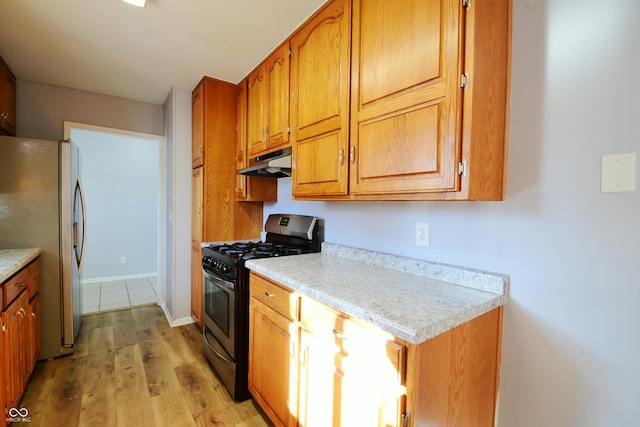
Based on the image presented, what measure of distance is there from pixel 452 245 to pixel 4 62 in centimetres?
362

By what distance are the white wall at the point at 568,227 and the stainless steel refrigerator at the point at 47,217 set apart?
289cm

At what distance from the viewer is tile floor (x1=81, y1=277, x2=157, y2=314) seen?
3436 millimetres

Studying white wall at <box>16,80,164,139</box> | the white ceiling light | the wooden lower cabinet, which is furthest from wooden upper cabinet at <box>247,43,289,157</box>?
white wall at <box>16,80,164,139</box>

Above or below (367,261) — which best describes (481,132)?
above

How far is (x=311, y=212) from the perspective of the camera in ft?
7.36

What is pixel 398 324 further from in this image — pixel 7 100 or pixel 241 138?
pixel 7 100

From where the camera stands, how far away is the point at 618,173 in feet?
2.90

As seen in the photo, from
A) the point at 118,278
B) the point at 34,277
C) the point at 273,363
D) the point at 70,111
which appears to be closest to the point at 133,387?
the point at 34,277

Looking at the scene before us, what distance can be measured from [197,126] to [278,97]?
1.15 m

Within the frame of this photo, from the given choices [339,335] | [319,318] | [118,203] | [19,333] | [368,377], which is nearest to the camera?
[368,377]

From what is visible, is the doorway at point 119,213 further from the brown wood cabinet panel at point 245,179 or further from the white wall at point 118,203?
the brown wood cabinet panel at point 245,179

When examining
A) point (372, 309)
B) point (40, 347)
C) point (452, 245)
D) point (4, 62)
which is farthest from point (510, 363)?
point (4, 62)

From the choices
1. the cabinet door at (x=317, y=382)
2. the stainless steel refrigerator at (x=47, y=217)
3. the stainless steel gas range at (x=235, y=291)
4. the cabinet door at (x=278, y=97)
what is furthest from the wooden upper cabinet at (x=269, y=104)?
the stainless steel refrigerator at (x=47, y=217)

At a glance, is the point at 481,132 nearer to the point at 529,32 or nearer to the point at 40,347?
the point at 529,32
